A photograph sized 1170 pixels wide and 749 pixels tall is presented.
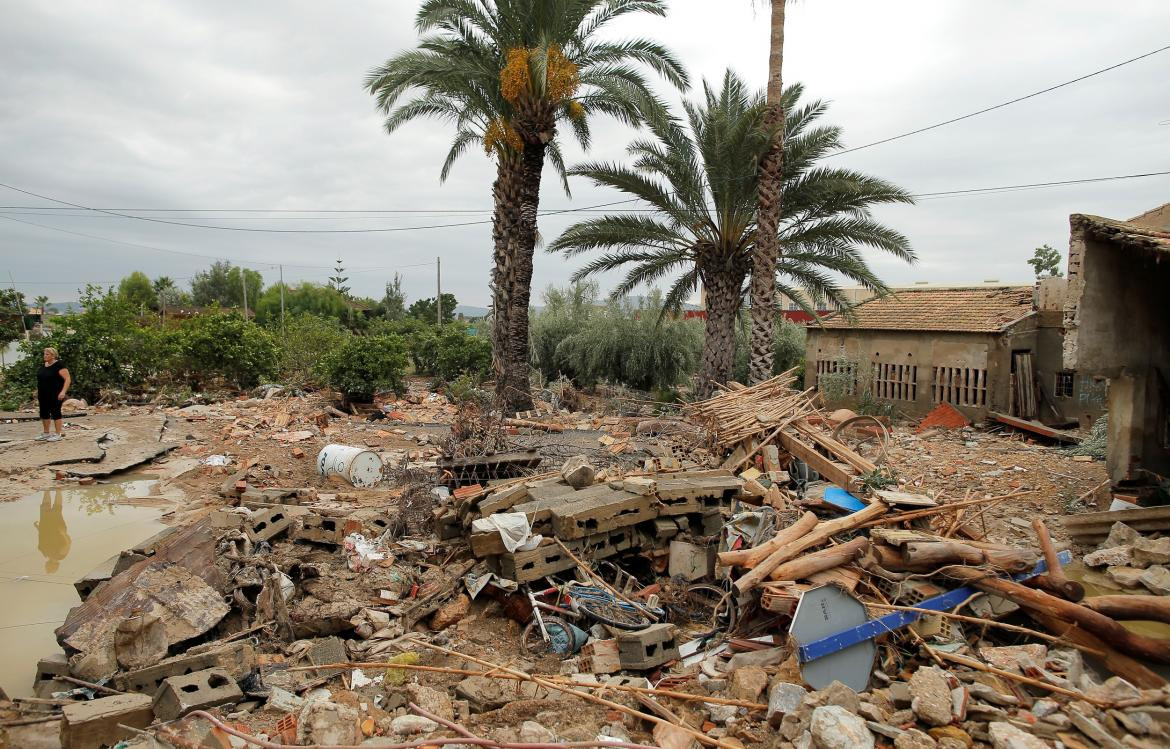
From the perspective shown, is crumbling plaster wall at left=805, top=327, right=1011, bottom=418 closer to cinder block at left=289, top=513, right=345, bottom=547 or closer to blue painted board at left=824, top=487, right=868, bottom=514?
blue painted board at left=824, top=487, right=868, bottom=514

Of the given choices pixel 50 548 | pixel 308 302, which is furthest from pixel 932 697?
pixel 308 302

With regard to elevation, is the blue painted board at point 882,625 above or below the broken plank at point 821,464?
below

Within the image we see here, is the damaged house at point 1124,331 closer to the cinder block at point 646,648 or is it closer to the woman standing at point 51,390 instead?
the cinder block at point 646,648

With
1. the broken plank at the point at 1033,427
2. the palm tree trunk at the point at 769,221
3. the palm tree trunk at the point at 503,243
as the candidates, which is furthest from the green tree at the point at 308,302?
the broken plank at the point at 1033,427

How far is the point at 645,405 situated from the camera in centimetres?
1948

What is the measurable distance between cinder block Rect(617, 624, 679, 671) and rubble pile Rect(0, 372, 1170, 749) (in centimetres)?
2

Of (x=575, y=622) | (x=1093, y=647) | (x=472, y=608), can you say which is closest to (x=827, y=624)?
(x=1093, y=647)

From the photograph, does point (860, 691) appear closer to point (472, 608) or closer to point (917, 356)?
point (472, 608)

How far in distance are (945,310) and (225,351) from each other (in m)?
19.4

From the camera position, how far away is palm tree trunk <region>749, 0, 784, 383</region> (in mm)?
13016

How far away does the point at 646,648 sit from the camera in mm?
4863

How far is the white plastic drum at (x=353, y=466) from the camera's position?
32.8ft

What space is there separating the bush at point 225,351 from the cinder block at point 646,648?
1645 cm

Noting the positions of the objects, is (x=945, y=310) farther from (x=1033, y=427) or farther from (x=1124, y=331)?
(x=1124, y=331)
